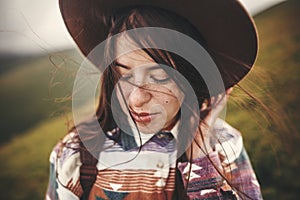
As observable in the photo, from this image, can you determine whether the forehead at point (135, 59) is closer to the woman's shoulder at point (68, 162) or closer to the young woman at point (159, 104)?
the young woman at point (159, 104)

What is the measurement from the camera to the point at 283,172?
1054 millimetres

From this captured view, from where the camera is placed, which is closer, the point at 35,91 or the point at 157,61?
the point at 157,61

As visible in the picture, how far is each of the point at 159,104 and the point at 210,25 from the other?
0.61 feet

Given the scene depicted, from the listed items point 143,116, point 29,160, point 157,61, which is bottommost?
point 29,160

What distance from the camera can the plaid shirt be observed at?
1.00m

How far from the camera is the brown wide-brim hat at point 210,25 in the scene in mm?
924

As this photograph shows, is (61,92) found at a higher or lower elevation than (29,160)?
higher

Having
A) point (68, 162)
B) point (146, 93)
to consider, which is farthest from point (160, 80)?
point (68, 162)

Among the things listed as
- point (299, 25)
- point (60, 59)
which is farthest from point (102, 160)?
point (299, 25)

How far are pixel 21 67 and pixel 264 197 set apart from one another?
61 cm

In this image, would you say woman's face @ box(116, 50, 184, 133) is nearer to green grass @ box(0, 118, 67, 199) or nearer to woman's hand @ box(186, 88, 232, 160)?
woman's hand @ box(186, 88, 232, 160)

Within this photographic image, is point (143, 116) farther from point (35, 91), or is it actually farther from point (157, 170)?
point (35, 91)

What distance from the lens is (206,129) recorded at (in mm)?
1008

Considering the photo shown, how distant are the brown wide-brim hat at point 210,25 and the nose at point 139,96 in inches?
5.1
